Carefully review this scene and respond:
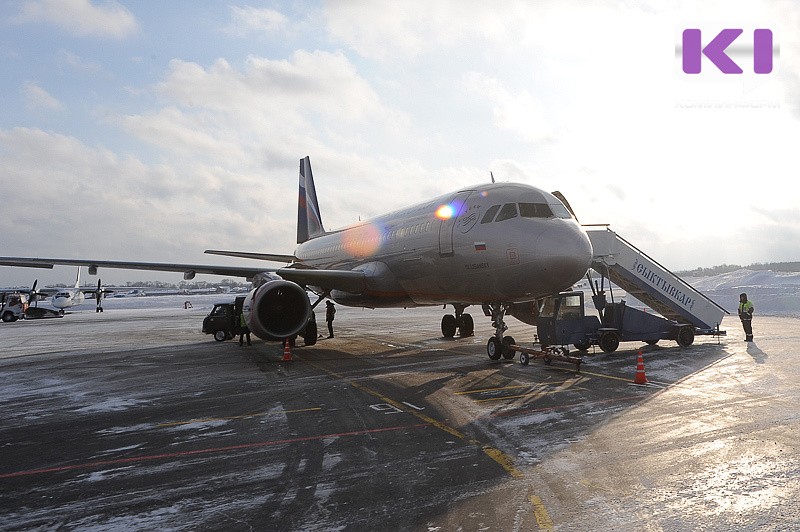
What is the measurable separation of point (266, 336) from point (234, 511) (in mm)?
10898

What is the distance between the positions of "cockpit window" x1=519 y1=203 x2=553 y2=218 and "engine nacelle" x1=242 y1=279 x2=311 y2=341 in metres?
6.66

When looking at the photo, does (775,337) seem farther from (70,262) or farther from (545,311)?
(70,262)

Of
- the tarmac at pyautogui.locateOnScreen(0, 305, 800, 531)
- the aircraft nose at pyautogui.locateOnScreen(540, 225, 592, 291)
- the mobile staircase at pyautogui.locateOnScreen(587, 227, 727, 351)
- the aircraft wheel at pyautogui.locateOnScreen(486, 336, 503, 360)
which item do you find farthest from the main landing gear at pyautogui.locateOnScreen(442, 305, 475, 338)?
the aircraft nose at pyautogui.locateOnScreen(540, 225, 592, 291)

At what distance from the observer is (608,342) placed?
49.9ft

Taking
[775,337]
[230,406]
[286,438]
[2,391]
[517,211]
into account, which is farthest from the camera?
[775,337]

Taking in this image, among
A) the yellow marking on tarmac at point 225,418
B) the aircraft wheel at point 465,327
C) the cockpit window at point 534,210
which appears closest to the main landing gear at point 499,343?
the cockpit window at point 534,210

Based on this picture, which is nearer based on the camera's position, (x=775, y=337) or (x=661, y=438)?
(x=661, y=438)

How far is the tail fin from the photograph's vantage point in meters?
30.9

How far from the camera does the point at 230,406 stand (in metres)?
9.35

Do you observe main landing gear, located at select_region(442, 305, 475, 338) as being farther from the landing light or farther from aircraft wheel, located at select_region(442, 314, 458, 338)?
the landing light

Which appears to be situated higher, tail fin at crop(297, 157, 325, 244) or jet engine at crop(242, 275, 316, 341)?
tail fin at crop(297, 157, 325, 244)

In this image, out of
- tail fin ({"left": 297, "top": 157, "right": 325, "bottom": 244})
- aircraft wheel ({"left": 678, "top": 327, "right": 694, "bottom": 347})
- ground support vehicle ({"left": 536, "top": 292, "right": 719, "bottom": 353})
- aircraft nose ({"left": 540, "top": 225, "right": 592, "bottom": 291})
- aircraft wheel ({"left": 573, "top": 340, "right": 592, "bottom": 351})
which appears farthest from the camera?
tail fin ({"left": 297, "top": 157, "right": 325, "bottom": 244})

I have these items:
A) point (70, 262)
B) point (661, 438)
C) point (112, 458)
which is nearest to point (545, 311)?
point (661, 438)

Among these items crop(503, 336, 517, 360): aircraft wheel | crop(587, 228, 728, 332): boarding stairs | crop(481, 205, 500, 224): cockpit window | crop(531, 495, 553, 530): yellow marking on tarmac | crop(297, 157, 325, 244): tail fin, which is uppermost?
crop(297, 157, 325, 244): tail fin
